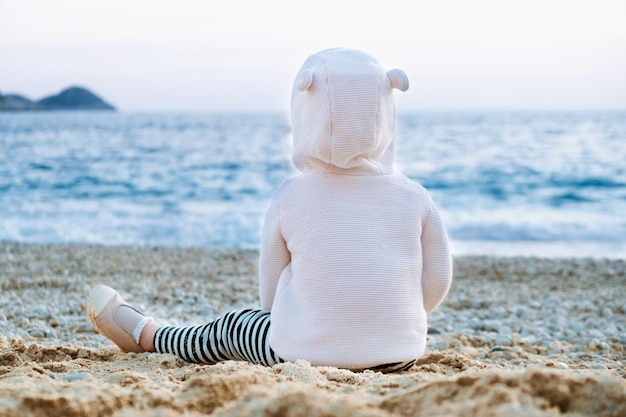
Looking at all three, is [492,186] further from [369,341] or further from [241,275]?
[369,341]

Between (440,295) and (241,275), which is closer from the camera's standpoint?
(440,295)

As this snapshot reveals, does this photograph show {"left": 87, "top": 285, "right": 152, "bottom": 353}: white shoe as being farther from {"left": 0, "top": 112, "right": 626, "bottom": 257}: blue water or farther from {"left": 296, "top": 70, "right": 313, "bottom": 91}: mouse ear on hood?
{"left": 0, "top": 112, "right": 626, "bottom": 257}: blue water

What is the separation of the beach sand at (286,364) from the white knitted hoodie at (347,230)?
0.24 meters

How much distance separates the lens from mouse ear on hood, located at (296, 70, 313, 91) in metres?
2.84

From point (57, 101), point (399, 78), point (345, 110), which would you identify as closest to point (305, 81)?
point (345, 110)

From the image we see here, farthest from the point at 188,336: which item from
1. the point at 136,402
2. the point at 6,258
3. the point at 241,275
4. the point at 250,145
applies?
the point at 250,145

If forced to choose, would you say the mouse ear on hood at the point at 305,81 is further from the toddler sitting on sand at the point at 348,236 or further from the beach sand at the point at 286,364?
the beach sand at the point at 286,364

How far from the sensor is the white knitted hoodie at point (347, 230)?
2.82 meters

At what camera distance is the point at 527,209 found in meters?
13.9

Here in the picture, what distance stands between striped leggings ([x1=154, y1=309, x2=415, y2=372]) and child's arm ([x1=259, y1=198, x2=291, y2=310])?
168 millimetres

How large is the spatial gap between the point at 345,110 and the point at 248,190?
45.3 feet

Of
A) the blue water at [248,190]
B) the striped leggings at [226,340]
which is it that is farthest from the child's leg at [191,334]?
the blue water at [248,190]

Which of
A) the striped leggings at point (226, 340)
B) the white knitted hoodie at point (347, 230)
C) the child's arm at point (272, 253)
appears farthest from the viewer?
the striped leggings at point (226, 340)

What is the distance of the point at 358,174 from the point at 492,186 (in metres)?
14.2
